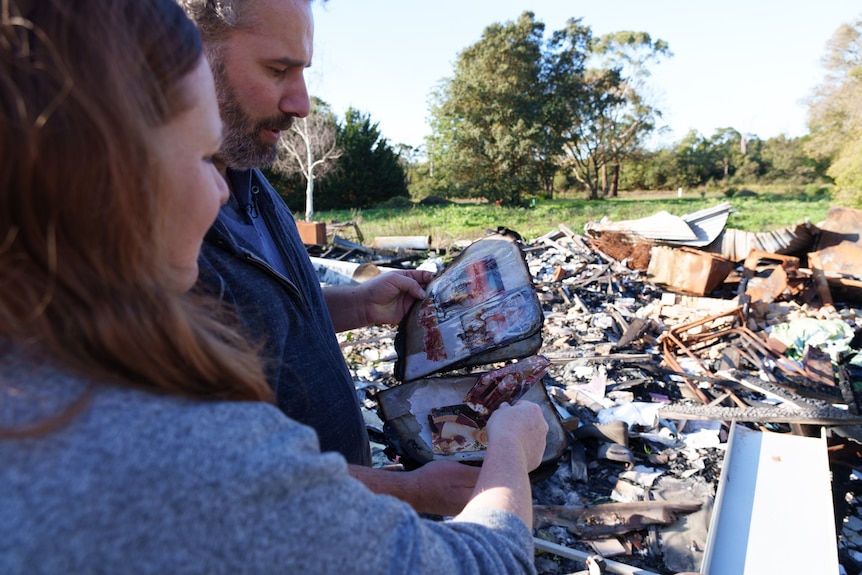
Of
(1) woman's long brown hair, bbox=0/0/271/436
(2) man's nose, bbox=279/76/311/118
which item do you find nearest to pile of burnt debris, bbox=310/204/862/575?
(1) woman's long brown hair, bbox=0/0/271/436

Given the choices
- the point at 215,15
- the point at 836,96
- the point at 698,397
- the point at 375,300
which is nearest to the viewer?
the point at 215,15

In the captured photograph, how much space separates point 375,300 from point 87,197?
159 cm

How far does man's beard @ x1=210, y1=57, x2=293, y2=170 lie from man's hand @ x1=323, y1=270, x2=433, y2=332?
2.07 feet

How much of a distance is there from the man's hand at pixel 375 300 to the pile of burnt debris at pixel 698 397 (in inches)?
32.6

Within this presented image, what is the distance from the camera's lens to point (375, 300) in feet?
7.03

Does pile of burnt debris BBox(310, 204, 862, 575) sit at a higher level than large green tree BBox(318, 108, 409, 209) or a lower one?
lower

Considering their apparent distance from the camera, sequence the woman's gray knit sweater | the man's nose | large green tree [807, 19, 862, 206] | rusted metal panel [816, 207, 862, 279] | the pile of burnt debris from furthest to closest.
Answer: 1. large green tree [807, 19, 862, 206]
2. rusted metal panel [816, 207, 862, 279]
3. the pile of burnt debris
4. the man's nose
5. the woman's gray knit sweater

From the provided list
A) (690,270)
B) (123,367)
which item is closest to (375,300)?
(123,367)

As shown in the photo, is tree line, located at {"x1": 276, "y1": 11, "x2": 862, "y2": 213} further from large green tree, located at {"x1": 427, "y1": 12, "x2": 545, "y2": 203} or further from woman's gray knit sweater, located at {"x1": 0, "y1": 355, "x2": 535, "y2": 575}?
woman's gray knit sweater, located at {"x1": 0, "y1": 355, "x2": 535, "y2": 575}

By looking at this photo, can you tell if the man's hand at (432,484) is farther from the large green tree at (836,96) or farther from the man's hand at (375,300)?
the large green tree at (836,96)

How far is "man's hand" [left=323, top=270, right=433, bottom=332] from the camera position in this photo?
7.01 ft

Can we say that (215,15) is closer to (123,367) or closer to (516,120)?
(123,367)

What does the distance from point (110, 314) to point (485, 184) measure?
31794 millimetres

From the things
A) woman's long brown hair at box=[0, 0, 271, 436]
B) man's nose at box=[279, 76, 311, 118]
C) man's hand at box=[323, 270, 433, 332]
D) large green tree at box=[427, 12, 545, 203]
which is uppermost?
large green tree at box=[427, 12, 545, 203]
